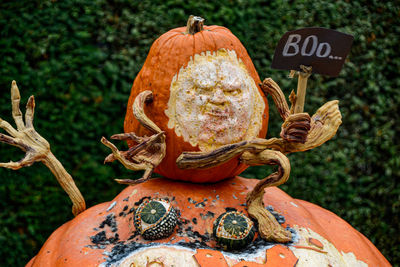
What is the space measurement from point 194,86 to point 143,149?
0.33m

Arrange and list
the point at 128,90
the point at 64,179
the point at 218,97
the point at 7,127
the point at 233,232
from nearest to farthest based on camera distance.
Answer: the point at 233,232 → the point at 218,97 → the point at 7,127 → the point at 64,179 → the point at 128,90

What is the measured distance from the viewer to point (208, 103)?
5.31 ft

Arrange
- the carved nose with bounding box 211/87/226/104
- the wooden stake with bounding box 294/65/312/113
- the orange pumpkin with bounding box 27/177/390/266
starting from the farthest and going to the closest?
the wooden stake with bounding box 294/65/312/113
the carved nose with bounding box 211/87/226/104
the orange pumpkin with bounding box 27/177/390/266

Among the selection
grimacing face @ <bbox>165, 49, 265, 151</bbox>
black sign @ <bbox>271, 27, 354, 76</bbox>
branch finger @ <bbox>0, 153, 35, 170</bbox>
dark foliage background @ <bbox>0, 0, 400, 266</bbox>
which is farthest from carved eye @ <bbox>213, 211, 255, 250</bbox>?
dark foliage background @ <bbox>0, 0, 400, 266</bbox>

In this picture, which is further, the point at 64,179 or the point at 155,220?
the point at 64,179

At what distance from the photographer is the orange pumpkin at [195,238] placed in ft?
4.76

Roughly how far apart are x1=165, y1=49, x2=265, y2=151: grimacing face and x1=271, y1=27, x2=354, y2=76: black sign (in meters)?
0.29

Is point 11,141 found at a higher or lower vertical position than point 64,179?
higher

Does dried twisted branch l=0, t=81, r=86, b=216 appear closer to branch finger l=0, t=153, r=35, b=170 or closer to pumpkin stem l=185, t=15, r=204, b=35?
branch finger l=0, t=153, r=35, b=170

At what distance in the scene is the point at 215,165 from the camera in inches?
62.9

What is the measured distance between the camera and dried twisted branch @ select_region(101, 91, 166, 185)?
154cm

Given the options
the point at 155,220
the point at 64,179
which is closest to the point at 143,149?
the point at 155,220

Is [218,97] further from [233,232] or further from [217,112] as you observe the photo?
[233,232]

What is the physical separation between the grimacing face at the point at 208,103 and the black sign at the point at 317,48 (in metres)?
0.29
